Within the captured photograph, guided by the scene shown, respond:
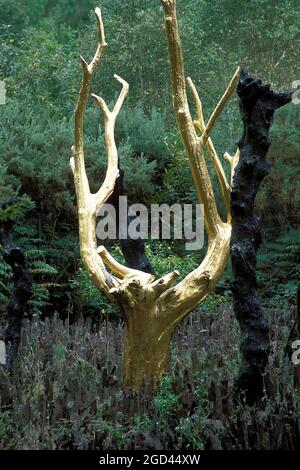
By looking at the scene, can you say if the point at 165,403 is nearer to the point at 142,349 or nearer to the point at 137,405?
the point at 137,405

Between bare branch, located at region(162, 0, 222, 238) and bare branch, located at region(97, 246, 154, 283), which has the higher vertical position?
bare branch, located at region(162, 0, 222, 238)

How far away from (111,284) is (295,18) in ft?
46.4

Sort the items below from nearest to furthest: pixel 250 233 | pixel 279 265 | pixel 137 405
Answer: pixel 137 405 < pixel 250 233 < pixel 279 265

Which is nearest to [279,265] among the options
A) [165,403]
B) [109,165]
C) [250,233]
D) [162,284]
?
[109,165]

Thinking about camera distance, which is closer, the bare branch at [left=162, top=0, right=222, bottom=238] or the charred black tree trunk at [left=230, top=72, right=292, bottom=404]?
the charred black tree trunk at [left=230, top=72, right=292, bottom=404]

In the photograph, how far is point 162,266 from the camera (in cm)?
898

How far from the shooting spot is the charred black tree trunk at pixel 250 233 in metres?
4.86

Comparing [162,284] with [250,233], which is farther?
[162,284]

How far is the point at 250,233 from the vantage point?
5.03 meters

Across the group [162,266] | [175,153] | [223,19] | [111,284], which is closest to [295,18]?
[223,19]

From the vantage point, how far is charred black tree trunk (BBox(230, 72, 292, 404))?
4859 mm

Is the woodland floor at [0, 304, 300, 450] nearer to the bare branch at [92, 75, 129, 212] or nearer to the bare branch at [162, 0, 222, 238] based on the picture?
the bare branch at [162, 0, 222, 238]

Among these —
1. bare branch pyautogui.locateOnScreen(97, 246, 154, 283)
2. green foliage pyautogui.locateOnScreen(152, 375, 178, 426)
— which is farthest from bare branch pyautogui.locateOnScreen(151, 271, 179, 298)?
green foliage pyautogui.locateOnScreen(152, 375, 178, 426)

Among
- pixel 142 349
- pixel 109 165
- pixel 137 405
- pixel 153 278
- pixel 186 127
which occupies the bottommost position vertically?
pixel 137 405
